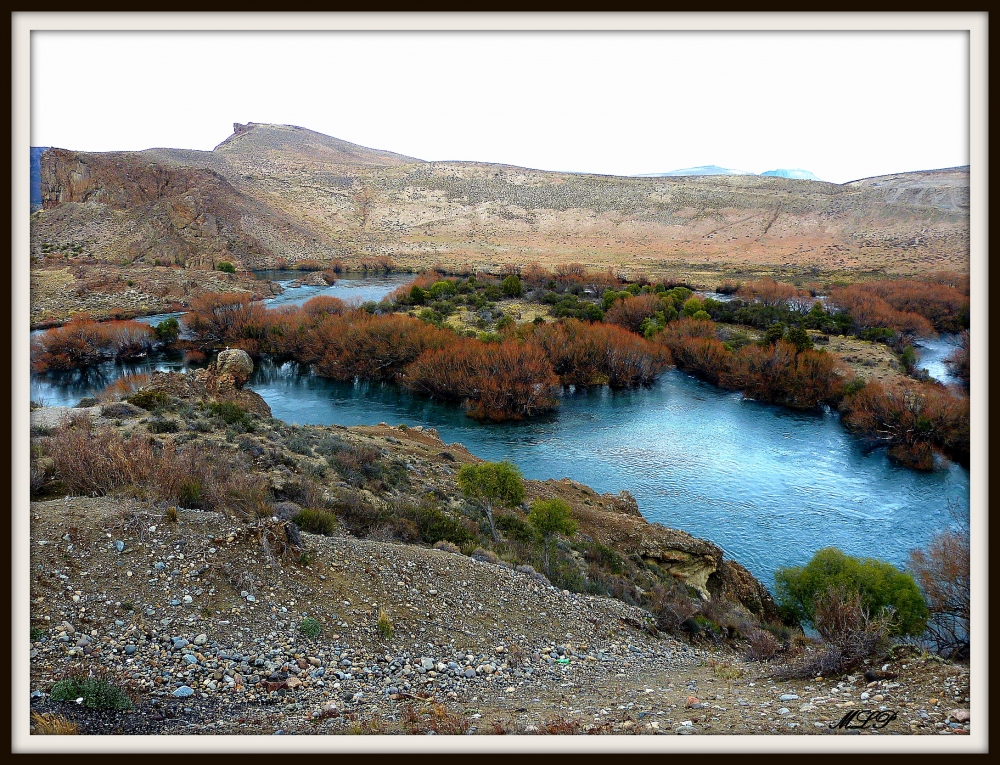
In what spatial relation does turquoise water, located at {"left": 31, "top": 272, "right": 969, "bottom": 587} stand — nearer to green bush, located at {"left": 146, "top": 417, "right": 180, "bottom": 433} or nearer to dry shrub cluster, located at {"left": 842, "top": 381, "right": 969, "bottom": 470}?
dry shrub cluster, located at {"left": 842, "top": 381, "right": 969, "bottom": 470}

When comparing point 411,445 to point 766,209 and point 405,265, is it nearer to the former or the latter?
point 405,265

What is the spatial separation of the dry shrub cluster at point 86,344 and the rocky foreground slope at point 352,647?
1191 inches

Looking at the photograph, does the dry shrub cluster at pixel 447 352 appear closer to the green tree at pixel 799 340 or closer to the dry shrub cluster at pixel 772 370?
the dry shrub cluster at pixel 772 370

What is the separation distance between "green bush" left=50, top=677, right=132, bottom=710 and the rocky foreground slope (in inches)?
2.3

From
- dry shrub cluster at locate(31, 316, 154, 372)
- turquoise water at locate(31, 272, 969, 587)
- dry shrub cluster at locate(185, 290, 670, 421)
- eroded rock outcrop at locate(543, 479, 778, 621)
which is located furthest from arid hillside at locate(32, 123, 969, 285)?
eroded rock outcrop at locate(543, 479, 778, 621)

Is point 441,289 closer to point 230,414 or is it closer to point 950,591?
point 230,414

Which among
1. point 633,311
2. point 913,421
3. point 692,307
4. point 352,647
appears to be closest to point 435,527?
point 352,647

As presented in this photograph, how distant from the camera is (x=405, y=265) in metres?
75.6

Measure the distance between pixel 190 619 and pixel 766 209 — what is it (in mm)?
97998

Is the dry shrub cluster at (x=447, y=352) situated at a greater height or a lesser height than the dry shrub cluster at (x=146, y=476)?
greater

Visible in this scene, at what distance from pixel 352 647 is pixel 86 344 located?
37913mm

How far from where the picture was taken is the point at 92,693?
5176 millimetres

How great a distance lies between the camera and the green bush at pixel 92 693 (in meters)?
5.09
